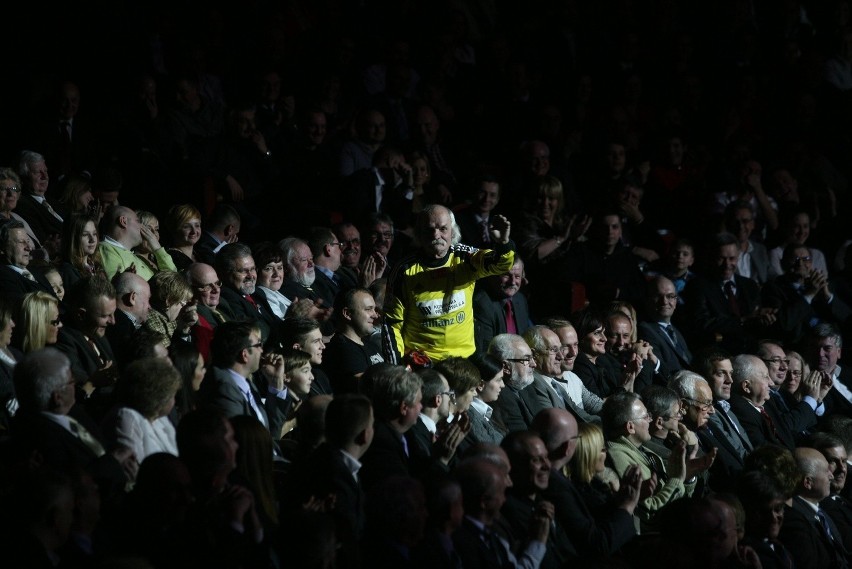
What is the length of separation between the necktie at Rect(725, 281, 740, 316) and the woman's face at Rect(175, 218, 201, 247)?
419 centimetres

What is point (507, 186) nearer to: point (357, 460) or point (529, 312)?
point (529, 312)

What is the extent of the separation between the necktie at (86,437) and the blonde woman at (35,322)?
110 cm

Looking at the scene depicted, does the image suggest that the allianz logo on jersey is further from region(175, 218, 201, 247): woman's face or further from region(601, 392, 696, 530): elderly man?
region(175, 218, 201, 247): woman's face

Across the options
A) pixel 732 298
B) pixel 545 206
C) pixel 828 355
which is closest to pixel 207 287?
pixel 545 206

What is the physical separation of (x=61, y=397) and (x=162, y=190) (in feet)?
13.1

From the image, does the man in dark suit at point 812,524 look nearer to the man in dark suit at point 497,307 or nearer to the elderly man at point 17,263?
the man in dark suit at point 497,307

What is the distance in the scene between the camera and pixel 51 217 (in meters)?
7.99

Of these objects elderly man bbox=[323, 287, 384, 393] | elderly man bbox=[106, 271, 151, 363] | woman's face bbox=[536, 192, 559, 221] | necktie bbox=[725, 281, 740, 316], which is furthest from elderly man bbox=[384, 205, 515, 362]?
necktie bbox=[725, 281, 740, 316]

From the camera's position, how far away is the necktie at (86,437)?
4.95 m

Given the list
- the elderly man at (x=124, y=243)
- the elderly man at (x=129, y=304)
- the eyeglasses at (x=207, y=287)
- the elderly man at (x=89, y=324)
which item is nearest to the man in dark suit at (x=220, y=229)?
the elderly man at (x=124, y=243)

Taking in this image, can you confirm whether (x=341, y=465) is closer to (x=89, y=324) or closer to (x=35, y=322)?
(x=35, y=322)

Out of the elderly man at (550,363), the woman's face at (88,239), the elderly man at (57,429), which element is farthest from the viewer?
the elderly man at (550,363)

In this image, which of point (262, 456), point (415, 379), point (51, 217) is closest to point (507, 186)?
point (51, 217)

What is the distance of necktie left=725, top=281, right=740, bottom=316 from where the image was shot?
9906 millimetres
